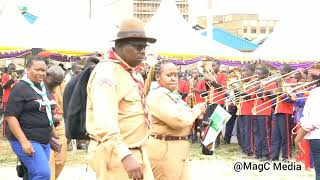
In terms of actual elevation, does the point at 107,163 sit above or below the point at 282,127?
above

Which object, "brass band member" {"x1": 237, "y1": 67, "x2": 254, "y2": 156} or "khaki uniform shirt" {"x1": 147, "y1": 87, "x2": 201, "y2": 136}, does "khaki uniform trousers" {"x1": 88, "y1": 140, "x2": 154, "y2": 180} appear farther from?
"brass band member" {"x1": 237, "y1": 67, "x2": 254, "y2": 156}

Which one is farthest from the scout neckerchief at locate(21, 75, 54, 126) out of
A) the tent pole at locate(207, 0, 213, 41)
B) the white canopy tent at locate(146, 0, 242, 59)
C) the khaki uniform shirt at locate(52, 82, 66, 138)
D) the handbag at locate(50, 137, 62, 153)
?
the tent pole at locate(207, 0, 213, 41)

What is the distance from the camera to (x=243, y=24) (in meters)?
134

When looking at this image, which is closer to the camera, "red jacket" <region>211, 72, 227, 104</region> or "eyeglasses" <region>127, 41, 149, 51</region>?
"eyeglasses" <region>127, 41, 149, 51</region>

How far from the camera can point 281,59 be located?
51.4 feet

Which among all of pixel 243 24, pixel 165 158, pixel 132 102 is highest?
pixel 243 24

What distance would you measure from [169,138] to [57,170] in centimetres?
267

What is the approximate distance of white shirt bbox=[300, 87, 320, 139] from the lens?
6969 mm

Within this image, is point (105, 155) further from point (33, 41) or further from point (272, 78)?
point (33, 41)

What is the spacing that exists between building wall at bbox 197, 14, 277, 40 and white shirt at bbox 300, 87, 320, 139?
379ft

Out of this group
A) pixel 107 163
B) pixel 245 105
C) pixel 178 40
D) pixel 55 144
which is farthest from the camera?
pixel 178 40

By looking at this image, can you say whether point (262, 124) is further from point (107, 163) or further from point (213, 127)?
point (107, 163)

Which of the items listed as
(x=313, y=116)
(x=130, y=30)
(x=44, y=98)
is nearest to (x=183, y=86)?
(x=313, y=116)

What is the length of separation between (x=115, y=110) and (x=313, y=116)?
11.0ft
